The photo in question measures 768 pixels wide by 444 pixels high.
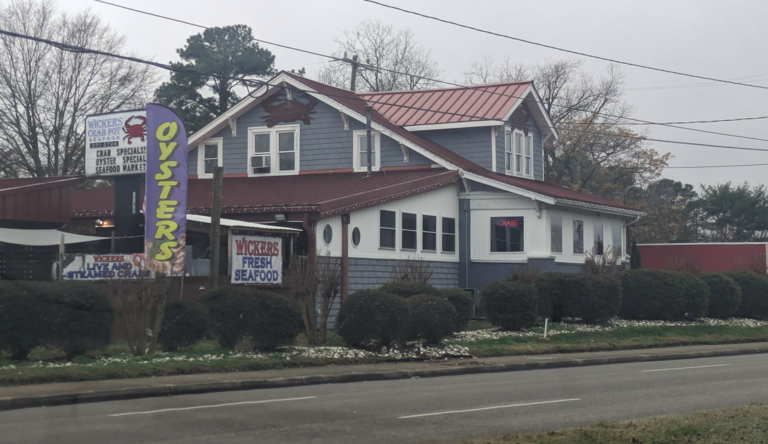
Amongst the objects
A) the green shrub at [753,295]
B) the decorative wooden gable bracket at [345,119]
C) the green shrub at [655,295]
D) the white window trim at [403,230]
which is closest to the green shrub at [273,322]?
the white window trim at [403,230]

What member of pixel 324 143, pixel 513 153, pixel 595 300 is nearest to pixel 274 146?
pixel 324 143

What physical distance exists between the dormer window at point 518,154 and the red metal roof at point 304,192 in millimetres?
4601

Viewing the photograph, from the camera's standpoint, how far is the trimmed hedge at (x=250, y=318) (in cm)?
1708

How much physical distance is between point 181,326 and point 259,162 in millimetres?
16690

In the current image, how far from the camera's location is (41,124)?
1682 inches

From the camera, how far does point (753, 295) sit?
2981cm

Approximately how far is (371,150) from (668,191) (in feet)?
190

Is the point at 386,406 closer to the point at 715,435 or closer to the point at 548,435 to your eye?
the point at 548,435

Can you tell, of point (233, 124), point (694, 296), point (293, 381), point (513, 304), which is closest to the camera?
point (293, 381)

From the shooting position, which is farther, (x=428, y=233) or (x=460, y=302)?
(x=428, y=233)

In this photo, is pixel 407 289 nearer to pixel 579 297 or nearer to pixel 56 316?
pixel 579 297

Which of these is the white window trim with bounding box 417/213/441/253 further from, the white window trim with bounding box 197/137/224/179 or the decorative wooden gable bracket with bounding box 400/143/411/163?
the white window trim with bounding box 197/137/224/179

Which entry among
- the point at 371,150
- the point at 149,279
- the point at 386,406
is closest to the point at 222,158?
the point at 371,150

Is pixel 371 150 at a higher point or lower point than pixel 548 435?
higher
